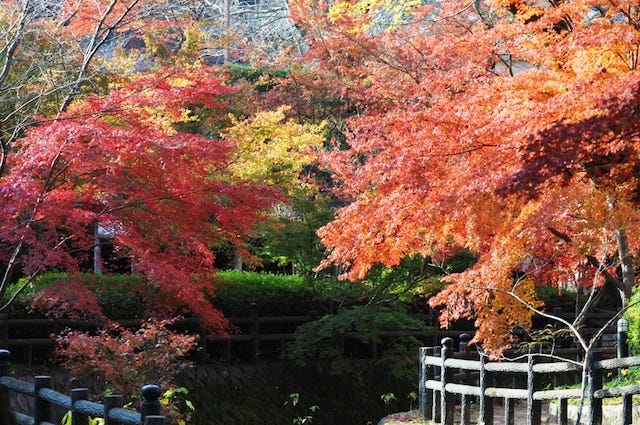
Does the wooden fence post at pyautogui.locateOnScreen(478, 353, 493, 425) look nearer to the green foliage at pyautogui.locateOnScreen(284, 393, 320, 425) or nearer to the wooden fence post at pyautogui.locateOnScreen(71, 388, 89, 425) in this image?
the green foliage at pyautogui.locateOnScreen(284, 393, 320, 425)

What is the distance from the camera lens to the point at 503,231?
35.2ft

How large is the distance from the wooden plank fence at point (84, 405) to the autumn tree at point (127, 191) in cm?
309

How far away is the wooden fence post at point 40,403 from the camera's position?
782cm

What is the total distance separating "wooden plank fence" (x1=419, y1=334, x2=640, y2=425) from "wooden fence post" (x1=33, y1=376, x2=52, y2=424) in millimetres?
4772

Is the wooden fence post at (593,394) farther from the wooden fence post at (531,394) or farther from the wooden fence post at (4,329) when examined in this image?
the wooden fence post at (4,329)

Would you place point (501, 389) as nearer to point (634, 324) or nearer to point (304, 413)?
point (634, 324)

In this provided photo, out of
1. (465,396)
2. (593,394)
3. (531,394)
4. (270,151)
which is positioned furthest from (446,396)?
(270,151)

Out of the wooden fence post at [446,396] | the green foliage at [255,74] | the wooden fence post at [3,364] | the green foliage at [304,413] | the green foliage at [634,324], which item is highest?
the green foliage at [255,74]

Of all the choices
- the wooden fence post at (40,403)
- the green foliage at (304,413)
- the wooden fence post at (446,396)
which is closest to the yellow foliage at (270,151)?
the green foliage at (304,413)

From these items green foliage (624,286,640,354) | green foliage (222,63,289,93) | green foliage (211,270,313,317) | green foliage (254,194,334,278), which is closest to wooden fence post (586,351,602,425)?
green foliage (624,286,640,354)

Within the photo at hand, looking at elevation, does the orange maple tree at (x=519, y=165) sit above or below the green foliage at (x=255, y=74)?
below

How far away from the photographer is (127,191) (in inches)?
467

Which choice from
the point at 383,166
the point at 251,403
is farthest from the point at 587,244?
the point at 251,403

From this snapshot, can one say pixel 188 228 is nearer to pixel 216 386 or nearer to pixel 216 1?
pixel 216 386
